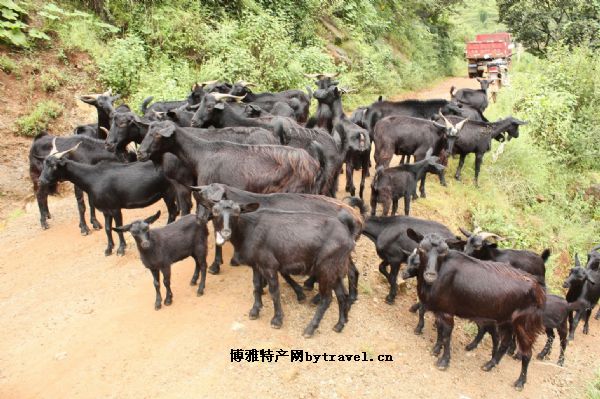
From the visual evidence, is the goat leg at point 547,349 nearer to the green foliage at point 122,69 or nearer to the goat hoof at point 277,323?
the goat hoof at point 277,323

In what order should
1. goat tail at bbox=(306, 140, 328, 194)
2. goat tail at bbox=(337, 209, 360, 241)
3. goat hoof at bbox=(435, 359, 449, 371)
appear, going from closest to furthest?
1. goat tail at bbox=(337, 209, 360, 241)
2. goat hoof at bbox=(435, 359, 449, 371)
3. goat tail at bbox=(306, 140, 328, 194)

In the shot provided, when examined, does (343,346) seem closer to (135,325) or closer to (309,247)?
(309,247)

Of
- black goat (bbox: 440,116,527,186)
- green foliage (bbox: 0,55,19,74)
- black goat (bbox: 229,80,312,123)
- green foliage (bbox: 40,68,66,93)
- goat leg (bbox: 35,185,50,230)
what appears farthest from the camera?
green foliage (bbox: 40,68,66,93)

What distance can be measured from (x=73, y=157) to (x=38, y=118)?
3.42 meters

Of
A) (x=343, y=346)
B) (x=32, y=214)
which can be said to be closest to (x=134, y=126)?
(x=32, y=214)

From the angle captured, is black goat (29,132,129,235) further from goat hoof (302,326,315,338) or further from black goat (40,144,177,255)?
goat hoof (302,326,315,338)

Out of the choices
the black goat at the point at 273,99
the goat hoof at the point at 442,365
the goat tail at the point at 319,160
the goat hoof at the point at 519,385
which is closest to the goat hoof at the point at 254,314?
the goat hoof at the point at 442,365

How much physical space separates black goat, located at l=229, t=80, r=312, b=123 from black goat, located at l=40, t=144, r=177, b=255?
3603 mm

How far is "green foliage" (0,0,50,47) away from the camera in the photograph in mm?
12969

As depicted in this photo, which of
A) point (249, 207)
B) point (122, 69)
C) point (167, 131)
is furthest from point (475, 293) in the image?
point (122, 69)

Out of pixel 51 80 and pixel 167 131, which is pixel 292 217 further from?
pixel 51 80

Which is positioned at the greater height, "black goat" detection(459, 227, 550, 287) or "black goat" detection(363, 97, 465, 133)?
"black goat" detection(363, 97, 465, 133)

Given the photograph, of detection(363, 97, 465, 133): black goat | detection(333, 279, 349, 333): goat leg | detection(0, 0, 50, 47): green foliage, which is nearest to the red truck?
detection(363, 97, 465, 133): black goat

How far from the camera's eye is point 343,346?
639cm
